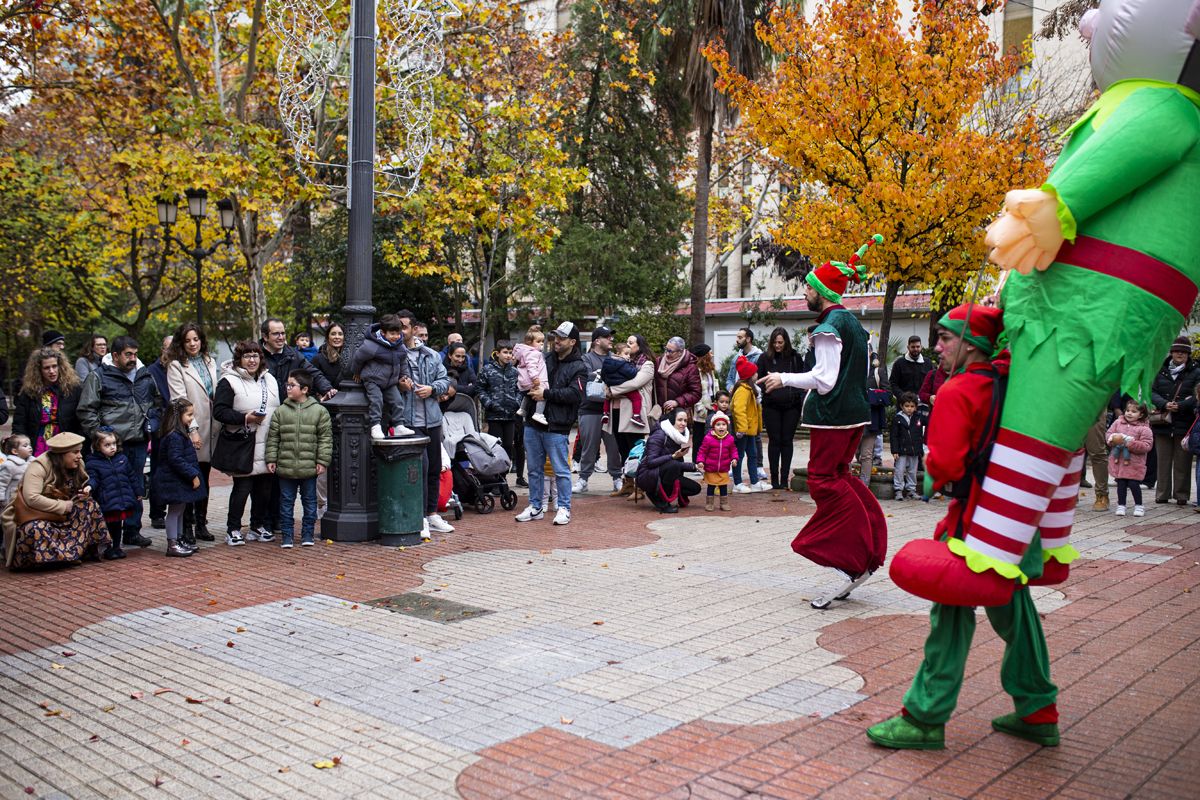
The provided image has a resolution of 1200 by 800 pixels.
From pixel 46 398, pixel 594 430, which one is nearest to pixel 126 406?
pixel 46 398

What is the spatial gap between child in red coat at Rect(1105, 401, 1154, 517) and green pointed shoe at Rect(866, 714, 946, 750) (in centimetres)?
774

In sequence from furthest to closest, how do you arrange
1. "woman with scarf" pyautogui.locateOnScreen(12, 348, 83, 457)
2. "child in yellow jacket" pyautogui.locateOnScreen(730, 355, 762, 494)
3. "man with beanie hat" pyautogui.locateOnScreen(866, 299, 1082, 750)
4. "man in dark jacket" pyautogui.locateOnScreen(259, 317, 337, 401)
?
1. "child in yellow jacket" pyautogui.locateOnScreen(730, 355, 762, 494)
2. "man in dark jacket" pyautogui.locateOnScreen(259, 317, 337, 401)
3. "woman with scarf" pyautogui.locateOnScreen(12, 348, 83, 457)
4. "man with beanie hat" pyautogui.locateOnScreen(866, 299, 1082, 750)

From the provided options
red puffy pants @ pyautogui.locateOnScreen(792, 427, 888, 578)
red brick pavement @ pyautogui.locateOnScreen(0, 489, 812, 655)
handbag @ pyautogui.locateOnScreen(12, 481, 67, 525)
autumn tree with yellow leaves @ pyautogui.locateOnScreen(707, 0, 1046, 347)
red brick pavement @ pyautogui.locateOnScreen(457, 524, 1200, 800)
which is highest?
autumn tree with yellow leaves @ pyautogui.locateOnScreen(707, 0, 1046, 347)

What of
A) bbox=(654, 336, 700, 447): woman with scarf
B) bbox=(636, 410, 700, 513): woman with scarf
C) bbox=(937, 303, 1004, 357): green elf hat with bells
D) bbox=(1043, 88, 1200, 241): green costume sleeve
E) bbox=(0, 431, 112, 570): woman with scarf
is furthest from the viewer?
bbox=(654, 336, 700, 447): woman with scarf

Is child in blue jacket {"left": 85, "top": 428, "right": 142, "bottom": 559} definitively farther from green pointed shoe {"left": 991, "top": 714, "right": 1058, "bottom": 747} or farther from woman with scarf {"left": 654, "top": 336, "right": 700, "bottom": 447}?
green pointed shoe {"left": 991, "top": 714, "right": 1058, "bottom": 747}

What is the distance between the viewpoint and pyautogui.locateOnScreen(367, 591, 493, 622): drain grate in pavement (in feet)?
22.8

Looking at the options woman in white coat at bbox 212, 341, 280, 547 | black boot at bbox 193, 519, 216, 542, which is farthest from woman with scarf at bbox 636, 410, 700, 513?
black boot at bbox 193, 519, 216, 542

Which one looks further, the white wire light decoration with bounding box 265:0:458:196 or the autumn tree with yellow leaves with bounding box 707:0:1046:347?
the autumn tree with yellow leaves with bounding box 707:0:1046:347

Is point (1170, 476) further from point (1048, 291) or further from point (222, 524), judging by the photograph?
point (222, 524)

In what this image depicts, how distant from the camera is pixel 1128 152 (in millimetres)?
4047

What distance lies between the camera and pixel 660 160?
26781 millimetres

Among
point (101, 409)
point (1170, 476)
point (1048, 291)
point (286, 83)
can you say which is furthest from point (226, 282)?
point (1048, 291)

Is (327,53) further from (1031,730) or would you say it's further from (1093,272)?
(1031,730)

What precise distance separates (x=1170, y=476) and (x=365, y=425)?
9008mm
